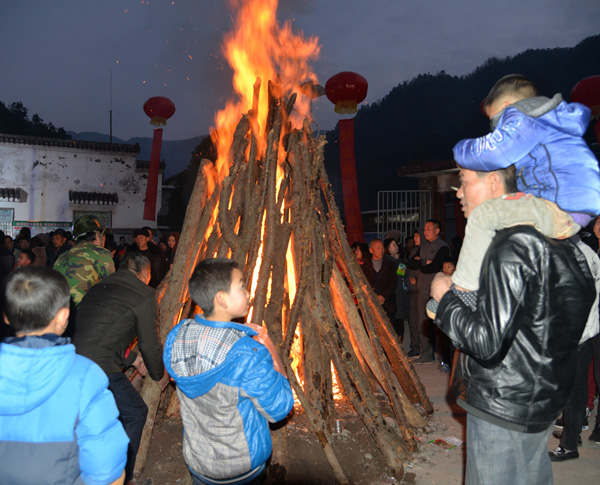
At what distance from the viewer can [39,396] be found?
1.91 m

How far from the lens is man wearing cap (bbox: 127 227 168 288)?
877cm

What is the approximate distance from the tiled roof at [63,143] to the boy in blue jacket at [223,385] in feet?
81.5

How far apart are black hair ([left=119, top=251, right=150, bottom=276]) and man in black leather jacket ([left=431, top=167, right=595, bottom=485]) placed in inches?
100

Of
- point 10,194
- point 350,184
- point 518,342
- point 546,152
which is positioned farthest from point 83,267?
point 10,194

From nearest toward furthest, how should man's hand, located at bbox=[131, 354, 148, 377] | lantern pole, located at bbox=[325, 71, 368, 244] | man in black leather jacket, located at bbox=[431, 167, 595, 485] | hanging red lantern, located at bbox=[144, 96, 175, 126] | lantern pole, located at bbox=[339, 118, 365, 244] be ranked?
1. man in black leather jacket, located at bbox=[431, 167, 595, 485]
2. man's hand, located at bbox=[131, 354, 148, 377]
3. lantern pole, located at bbox=[325, 71, 368, 244]
4. lantern pole, located at bbox=[339, 118, 365, 244]
5. hanging red lantern, located at bbox=[144, 96, 175, 126]

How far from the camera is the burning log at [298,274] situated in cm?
455

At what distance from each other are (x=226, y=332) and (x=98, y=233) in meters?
3.02

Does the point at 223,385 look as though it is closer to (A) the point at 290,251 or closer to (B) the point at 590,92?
(A) the point at 290,251

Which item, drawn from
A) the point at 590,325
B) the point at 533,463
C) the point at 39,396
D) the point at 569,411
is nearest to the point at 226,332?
the point at 39,396

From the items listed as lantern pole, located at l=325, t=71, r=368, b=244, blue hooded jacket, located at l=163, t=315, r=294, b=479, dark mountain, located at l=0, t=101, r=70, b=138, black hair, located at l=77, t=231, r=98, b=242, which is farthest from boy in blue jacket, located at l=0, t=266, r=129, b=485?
dark mountain, located at l=0, t=101, r=70, b=138

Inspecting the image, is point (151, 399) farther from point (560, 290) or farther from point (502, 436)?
point (560, 290)

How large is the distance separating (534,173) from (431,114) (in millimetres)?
70422

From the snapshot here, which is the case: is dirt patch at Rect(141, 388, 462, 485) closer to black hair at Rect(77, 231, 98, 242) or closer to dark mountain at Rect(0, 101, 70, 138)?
black hair at Rect(77, 231, 98, 242)

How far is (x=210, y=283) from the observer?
2.42m
